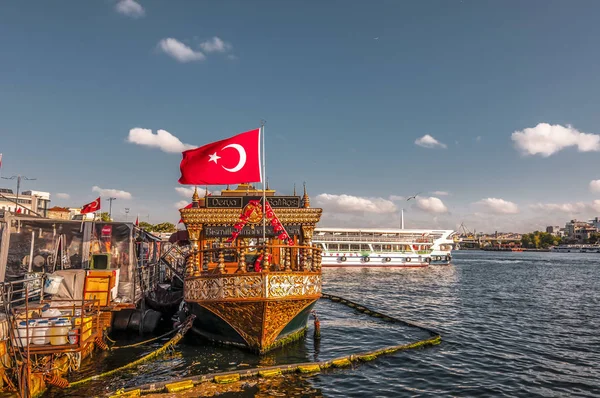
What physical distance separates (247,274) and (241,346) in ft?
9.46

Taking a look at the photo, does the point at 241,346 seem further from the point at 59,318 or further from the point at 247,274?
the point at 59,318

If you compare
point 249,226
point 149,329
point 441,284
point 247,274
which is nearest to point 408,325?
point 249,226

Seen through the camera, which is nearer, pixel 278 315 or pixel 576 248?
pixel 278 315

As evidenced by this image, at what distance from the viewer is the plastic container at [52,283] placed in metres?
12.6

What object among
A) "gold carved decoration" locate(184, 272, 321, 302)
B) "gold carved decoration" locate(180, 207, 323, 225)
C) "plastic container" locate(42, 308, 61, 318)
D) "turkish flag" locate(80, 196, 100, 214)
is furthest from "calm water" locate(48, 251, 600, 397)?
"turkish flag" locate(80, 196, 100, 214)

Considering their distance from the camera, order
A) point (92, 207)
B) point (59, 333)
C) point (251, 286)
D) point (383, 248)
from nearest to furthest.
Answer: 1. point (59, 333)
2. point (251, 286)
3. point (92, 207)
4. point (383, 248)

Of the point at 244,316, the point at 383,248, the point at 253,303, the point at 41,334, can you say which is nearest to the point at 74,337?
the point at 41,334

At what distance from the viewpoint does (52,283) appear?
12734 mm

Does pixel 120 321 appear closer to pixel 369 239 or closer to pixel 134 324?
pixel 134 324

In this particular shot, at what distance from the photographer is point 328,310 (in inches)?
912

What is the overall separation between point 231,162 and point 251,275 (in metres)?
3.78

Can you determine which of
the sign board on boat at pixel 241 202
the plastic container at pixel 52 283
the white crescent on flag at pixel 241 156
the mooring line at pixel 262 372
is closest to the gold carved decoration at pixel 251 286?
the mooring line at pixel 262 372

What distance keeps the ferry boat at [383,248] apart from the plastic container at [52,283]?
2013 inches

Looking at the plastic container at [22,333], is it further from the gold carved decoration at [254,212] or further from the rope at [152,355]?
the gold carved decoration at [254,212]
